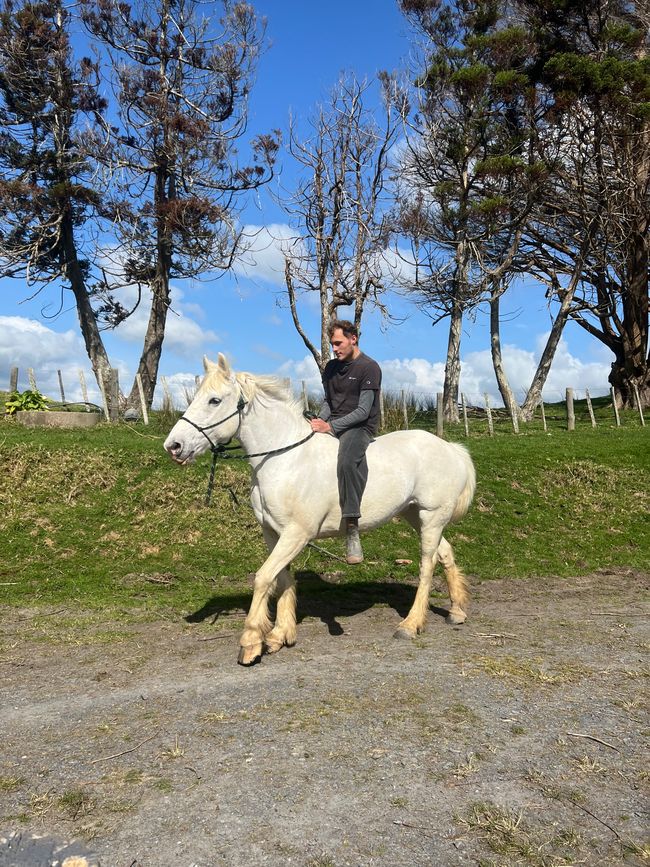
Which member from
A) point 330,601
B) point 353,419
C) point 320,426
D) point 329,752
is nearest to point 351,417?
point 353,419

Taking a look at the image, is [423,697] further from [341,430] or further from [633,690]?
[341,430]

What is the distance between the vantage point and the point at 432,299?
2955cm

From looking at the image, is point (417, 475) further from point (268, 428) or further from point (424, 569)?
point (268, 428)

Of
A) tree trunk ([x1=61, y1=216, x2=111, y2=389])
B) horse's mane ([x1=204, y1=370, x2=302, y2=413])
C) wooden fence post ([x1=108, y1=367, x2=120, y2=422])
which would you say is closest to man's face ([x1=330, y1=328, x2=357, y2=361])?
horse's mane ([x1=204, y1=370, x2=302, y2=413])

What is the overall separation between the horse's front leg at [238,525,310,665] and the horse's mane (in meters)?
1.38

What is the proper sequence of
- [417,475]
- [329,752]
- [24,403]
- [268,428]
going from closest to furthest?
[329,752] < [268,428] < [417,475] < [24,403]

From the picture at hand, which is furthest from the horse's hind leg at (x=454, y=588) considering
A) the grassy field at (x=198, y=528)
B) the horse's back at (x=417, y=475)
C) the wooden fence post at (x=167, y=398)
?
the wooden fence post at (x=167, y=398)

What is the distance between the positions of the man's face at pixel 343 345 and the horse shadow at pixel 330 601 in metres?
3.17

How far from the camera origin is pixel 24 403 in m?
19.0

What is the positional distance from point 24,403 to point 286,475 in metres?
15.2

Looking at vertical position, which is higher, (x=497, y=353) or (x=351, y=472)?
(x=497, y=353)

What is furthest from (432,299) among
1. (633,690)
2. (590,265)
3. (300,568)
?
(633,690)

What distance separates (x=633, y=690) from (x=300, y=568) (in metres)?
6.12

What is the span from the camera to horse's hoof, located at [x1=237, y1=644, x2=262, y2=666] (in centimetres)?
598
